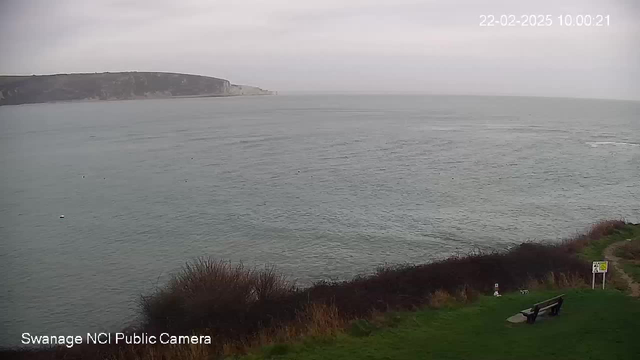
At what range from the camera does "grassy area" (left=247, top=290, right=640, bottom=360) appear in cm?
809

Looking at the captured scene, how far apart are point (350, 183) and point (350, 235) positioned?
12031 millimetres

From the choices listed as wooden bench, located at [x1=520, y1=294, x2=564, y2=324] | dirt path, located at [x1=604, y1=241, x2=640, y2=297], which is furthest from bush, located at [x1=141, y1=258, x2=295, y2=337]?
dirt path, located at [x1=604, y1=241, x2=640, y2=297]

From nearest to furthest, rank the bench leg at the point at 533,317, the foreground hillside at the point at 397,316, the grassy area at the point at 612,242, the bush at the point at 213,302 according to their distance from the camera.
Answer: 1. the foreground hillside at the point at 397,316
2. the bench leg at the point at 533,317
3. the bush at the point at 213,302
4. the grassy area at the point at 612,242

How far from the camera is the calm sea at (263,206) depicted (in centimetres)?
2008

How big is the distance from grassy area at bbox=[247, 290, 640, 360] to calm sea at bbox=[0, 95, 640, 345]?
962cm

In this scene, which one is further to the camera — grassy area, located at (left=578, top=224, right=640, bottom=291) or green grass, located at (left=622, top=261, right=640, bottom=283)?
green grass, located at (left=622, top=261, right=640, bottom=283)

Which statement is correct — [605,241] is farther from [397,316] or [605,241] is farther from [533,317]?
[397,316]

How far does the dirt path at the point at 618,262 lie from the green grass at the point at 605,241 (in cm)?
21

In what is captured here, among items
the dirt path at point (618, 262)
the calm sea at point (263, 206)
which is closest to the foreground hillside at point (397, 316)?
the dirt path at point (618, 262)

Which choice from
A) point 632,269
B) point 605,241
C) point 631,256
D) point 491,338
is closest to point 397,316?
point 491,338

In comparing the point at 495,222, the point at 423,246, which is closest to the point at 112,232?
the point at 423,246

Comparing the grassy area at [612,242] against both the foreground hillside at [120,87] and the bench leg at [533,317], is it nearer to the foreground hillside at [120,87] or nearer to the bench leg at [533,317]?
the bench leg at [533,317]

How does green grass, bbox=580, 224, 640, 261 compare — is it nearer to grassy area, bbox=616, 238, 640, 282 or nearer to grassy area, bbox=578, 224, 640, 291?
grassy area, bbox=578, 224, 640, 291

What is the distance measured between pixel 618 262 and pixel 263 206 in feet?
61.7
